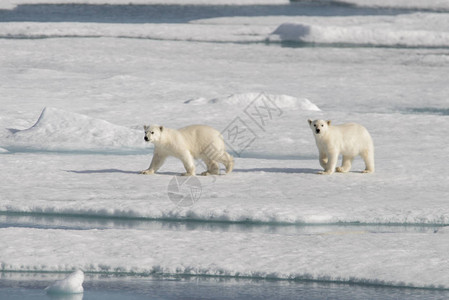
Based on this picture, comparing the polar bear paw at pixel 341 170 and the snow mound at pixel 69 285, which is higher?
the polar bear paw at pixel 341 170

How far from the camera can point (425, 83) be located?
1347 centimetres

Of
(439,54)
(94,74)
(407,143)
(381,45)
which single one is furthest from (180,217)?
(381,45)

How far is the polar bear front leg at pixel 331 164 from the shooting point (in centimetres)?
707

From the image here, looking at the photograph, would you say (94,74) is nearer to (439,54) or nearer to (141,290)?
(439,54)

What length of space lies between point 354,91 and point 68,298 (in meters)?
9.25

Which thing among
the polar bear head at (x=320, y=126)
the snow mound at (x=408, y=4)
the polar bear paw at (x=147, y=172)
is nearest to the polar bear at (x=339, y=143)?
the polar bear head at (x=320, y=126)

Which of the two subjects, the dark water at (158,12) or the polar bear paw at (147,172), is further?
the dark water at (158,12)

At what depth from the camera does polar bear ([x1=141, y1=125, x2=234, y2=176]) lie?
6793mm

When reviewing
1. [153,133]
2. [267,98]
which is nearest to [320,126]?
[153,133]

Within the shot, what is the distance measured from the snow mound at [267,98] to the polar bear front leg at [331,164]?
3.72 meters

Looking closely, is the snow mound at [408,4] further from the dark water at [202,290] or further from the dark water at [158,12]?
the dark water at [202,290]

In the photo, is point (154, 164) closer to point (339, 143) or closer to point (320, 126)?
point (320, 126)

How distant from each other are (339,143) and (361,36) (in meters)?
12.9

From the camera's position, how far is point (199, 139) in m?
6.91
